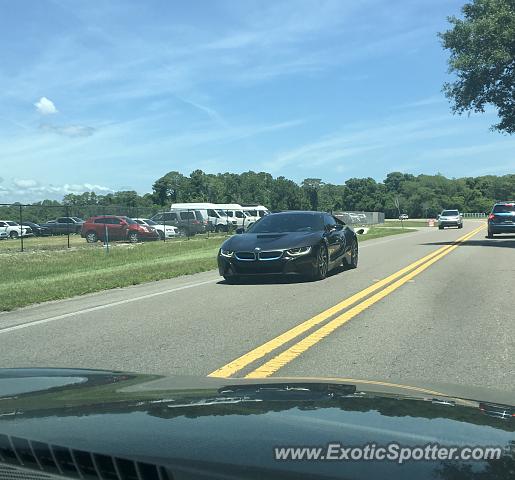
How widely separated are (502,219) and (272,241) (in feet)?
69.2

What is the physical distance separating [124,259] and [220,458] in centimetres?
2001

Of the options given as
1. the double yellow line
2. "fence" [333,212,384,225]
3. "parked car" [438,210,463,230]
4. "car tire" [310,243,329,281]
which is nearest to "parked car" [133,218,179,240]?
"car tire" [310,243,329,281]

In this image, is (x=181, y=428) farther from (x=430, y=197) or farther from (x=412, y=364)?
(x=430, y=197)

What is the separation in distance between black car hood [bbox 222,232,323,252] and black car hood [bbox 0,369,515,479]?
8.41 meters

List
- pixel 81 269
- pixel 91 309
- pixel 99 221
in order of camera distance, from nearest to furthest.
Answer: pixel 91 309 < pixel 81 269 < pixel 99 221

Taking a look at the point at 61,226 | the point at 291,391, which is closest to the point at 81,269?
the point at 291,391

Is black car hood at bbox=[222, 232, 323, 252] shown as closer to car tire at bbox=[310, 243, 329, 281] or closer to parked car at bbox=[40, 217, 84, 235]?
car tire at bbox=[310, 243, 329, 281]

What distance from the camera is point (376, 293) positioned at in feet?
34.9

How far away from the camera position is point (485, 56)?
882 inches

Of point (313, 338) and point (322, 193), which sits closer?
point (313, 338)

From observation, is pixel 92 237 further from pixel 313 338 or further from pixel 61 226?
pixel 313 338

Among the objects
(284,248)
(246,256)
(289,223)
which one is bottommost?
(246,256)

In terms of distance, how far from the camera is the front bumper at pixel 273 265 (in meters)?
11.6

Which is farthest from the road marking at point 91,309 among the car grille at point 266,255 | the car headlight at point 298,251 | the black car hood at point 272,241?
the car headlight at point 298,251
